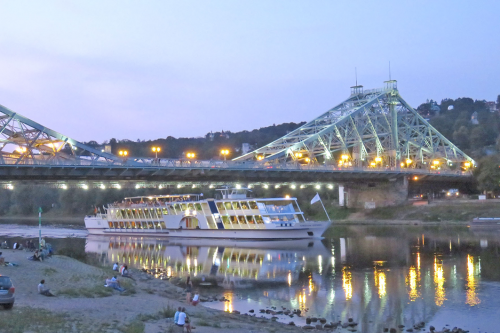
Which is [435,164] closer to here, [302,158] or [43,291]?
[302,158]

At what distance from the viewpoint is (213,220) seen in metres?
62.8

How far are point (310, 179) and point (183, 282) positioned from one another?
151 ft

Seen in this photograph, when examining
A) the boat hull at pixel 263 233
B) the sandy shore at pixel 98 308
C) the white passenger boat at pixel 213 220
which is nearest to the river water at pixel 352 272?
the boat hull at pixel 263 233

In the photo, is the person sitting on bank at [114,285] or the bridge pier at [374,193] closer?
the person sitting on bank at [114,285]

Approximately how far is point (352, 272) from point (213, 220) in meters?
27.8

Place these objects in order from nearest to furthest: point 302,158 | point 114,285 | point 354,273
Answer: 1. point 114,285
2. point 354,273
3. point 302,158

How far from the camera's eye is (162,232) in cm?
6794

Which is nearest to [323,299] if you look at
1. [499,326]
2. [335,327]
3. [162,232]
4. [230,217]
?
[335,327]

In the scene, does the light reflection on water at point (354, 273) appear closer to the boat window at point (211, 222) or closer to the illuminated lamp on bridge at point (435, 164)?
the boat window at point (211, 222)

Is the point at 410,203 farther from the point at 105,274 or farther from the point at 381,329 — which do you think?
the point at 381,329

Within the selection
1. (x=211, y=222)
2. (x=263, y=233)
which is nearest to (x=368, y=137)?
(x=211, y=222)

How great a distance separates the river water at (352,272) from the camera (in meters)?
25.2

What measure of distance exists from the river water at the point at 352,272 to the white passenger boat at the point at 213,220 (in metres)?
1.32

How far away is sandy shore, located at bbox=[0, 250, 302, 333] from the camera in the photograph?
18312mm
